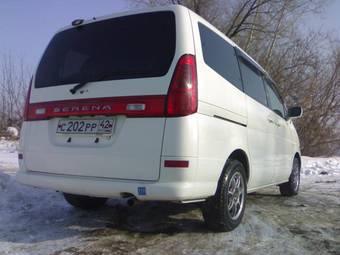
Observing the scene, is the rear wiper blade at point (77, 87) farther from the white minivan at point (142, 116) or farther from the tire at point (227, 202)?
the tire at point (227, 202)

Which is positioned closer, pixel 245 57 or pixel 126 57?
pixel 126 57

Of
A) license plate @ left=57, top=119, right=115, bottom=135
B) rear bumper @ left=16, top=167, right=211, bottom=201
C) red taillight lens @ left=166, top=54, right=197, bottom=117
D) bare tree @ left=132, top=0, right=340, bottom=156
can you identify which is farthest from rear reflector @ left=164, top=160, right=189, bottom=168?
bare tree @ left=132, top=0, right=340, bottom=156

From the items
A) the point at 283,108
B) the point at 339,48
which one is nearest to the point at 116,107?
the point at 283,108

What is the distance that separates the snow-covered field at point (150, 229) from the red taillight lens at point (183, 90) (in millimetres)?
1071

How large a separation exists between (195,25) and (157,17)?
32 cm

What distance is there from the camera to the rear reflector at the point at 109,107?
305cm

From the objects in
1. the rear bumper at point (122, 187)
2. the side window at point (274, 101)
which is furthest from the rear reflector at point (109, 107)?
the side window at point (274, 101)

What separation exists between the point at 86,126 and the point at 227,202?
137cm

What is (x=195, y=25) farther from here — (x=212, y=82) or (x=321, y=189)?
(x=321, y=189)

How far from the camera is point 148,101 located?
3074 mm

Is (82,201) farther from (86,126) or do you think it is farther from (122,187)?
(122,187)

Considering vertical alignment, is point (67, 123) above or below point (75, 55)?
below

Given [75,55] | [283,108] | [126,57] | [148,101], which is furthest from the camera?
[283,108]

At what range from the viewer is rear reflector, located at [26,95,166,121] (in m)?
3.05
